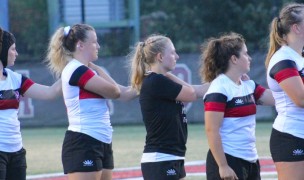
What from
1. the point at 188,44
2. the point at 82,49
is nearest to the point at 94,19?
the point at 188,44

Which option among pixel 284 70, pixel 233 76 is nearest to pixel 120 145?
pixel 233 76

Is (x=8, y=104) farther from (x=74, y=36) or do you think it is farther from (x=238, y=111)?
(x=238, y=111)

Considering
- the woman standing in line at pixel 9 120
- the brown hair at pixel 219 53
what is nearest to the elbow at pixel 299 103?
the brown hair at pixel 219 53

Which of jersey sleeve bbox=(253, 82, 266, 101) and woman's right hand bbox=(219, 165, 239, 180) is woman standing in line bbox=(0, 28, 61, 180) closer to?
woman's right hand bbox=(219, 165, 239, 180)

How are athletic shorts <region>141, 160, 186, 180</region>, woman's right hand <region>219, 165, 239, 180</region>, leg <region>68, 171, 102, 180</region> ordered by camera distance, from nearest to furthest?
woman's right hand <region>219, 165, 239, 180</region>
athletic shorts <region>141, 160, 186, 180</region>
leg <region>68, 171, 102, 180</region>

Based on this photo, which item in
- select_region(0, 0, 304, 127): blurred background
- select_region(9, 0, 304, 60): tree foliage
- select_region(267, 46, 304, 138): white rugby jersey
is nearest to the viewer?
select_region(267, 46, 304, 138): white rugby jersey

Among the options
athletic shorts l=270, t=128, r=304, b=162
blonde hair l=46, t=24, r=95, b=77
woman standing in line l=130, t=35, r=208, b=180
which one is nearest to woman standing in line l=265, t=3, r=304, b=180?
athletic shorts l=270, t=128, r=304, b=162

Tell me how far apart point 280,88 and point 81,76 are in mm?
1596

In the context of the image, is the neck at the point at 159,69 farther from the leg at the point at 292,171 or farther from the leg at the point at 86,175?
the leg at the point at 292,171

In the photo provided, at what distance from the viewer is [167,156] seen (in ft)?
21.4

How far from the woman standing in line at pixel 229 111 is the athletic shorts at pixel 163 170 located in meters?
0.36

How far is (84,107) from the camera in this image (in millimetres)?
6820

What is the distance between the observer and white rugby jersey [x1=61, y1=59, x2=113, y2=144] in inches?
267

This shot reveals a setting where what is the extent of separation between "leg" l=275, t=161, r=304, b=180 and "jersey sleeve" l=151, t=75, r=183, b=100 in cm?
98
